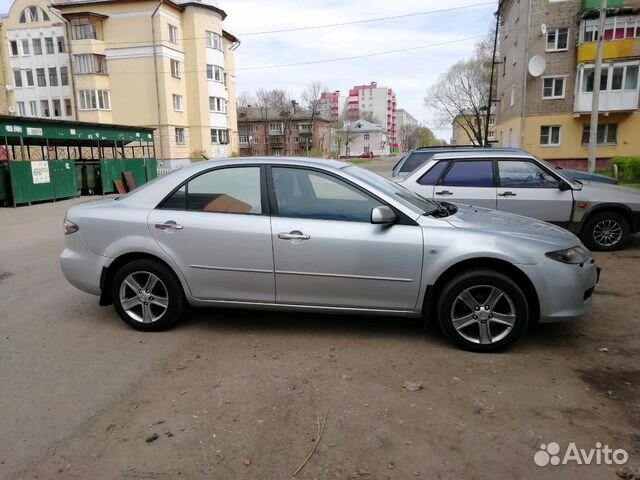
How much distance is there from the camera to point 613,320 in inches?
192

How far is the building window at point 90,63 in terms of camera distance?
44.2m

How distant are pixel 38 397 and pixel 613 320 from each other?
517 cm

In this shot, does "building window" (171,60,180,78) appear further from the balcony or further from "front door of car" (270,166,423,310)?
"front door of car" (270,166,423,310)

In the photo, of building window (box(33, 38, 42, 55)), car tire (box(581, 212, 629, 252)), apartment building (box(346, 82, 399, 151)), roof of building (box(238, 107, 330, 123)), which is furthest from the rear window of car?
apartment building (box(346, 82, 399, 151))

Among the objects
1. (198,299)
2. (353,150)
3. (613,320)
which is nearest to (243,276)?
(198,299)

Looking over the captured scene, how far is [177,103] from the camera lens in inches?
1801

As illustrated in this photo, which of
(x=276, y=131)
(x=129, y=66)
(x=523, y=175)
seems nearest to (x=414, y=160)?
(x=523, y=175)

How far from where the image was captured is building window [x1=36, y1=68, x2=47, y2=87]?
161 ft

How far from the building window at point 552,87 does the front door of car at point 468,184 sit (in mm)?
30375

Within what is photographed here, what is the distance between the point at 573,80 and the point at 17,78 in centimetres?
5158

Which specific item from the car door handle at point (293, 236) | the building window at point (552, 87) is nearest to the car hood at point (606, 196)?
the car door handle at point (293, 236)

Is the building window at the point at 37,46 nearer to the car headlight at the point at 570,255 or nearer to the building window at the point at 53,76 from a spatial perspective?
the building window at the point at 53,76

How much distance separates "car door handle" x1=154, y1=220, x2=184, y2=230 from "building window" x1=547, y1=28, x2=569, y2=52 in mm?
35905

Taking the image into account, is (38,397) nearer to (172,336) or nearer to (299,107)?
(172,336)
